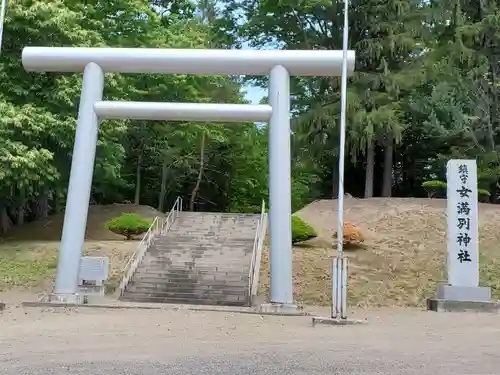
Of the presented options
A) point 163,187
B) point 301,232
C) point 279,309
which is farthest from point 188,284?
point 163,187

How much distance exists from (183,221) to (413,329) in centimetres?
1097

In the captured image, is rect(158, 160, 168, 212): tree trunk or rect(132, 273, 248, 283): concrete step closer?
rect(132, 273, 248, 283): concrete step

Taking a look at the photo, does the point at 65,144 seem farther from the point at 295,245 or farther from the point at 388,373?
the point at 388,373

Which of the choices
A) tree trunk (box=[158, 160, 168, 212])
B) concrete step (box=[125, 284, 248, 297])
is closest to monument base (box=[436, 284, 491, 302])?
concrete step (box=[125, 284, 248, 297])

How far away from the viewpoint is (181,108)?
11594 mm

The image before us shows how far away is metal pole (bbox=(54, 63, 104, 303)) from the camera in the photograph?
36.4ft

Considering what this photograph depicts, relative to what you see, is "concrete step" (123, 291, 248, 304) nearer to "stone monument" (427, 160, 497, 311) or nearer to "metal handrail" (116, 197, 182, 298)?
"metal handrail" (116, 197, 182, 298)

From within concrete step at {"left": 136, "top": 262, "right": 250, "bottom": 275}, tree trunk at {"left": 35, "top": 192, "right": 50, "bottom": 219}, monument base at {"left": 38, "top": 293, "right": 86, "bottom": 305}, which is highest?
tree trunk at {"left": 35, "top": 192, "right": 50, "bottom": 219}

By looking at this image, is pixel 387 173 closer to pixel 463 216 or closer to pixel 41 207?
pixel 463 216

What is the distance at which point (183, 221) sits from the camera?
18.7m

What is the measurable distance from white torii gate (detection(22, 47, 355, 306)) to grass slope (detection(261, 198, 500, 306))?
3167 millimetres

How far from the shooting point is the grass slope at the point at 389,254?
13461mm

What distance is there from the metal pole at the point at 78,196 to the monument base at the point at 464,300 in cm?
700

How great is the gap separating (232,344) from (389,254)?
9566 millimetres
